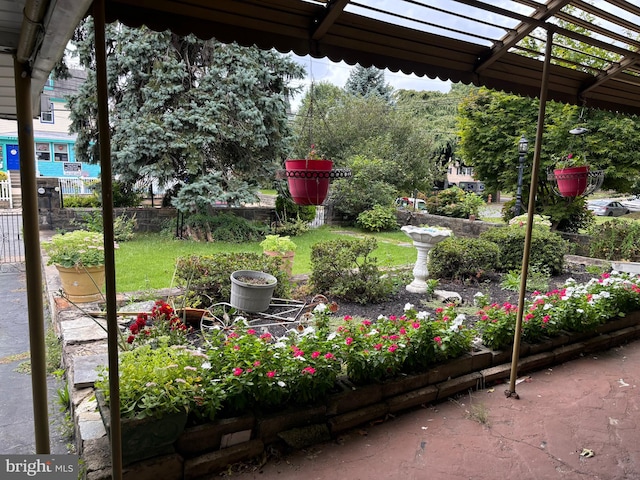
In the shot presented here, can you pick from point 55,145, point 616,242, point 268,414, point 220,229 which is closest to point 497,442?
point 268,414

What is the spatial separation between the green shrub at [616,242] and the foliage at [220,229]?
703cm

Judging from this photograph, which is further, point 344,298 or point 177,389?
point 344,298

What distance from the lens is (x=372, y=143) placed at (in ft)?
45.2

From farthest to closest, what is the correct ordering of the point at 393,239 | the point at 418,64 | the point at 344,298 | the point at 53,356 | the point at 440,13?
1. the point at 393,239
2. the point at 344,298
3. the point at 53,356
4. the point at 418,64
5. the point at 440,13

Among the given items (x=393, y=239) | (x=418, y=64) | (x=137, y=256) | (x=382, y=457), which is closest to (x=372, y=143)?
(x=393, y=239)

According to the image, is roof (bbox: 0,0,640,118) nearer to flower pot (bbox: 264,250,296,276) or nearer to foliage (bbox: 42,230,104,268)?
foliage (bbox: 42,230,104,268)

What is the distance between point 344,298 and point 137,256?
168 inches

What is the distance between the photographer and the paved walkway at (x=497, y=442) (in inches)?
84.8

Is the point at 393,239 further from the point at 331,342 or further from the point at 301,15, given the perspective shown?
the point at 301,15

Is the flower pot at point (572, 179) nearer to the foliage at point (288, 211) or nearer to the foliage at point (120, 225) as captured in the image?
the foliage at point (288, 211)

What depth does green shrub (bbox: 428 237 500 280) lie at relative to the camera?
613 centimetres

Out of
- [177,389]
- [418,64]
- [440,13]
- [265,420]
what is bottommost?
[265,420]

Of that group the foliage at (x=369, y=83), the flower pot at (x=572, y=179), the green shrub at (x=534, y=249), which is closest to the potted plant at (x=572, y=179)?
the flower pot at (x=572, y=179)

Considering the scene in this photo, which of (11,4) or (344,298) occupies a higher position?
(11,4)
